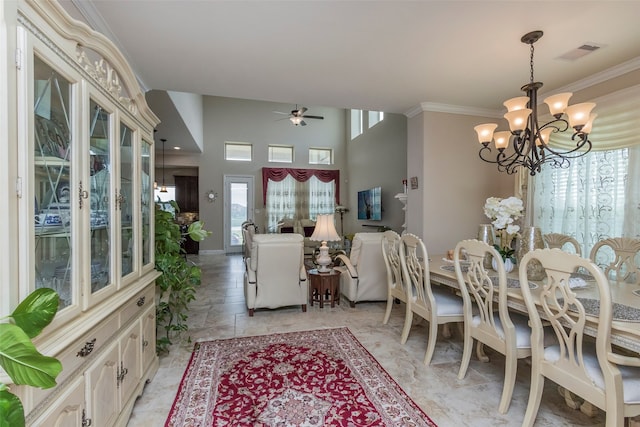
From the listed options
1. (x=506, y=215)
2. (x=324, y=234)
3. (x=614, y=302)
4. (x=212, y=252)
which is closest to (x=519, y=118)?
(x=506, y=215)

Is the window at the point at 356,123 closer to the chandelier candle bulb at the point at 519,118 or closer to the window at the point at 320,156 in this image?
the window at the point at 320,156

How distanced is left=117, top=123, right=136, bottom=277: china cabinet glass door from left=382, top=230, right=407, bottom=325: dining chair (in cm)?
226

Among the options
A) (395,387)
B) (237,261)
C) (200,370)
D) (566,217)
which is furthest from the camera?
(237,261)

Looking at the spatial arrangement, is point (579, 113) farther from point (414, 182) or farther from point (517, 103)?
point (414, 182)

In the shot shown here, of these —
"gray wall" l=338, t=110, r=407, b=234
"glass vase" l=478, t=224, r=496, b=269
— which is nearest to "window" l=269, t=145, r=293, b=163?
"gray wall" l=338, t=110, r=407, b=234

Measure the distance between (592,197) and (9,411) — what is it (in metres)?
4.55

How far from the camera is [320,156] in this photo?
9922mm

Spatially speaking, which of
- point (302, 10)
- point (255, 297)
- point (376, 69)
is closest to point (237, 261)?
point (255, 297)

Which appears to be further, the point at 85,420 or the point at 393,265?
the point at 393,265

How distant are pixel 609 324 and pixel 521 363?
4.78 ft

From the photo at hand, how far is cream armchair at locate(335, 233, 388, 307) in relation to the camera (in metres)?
3.95

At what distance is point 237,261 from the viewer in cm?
770

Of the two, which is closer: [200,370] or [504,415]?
[504,415]

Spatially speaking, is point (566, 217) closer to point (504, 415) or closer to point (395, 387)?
point (504, 415)
